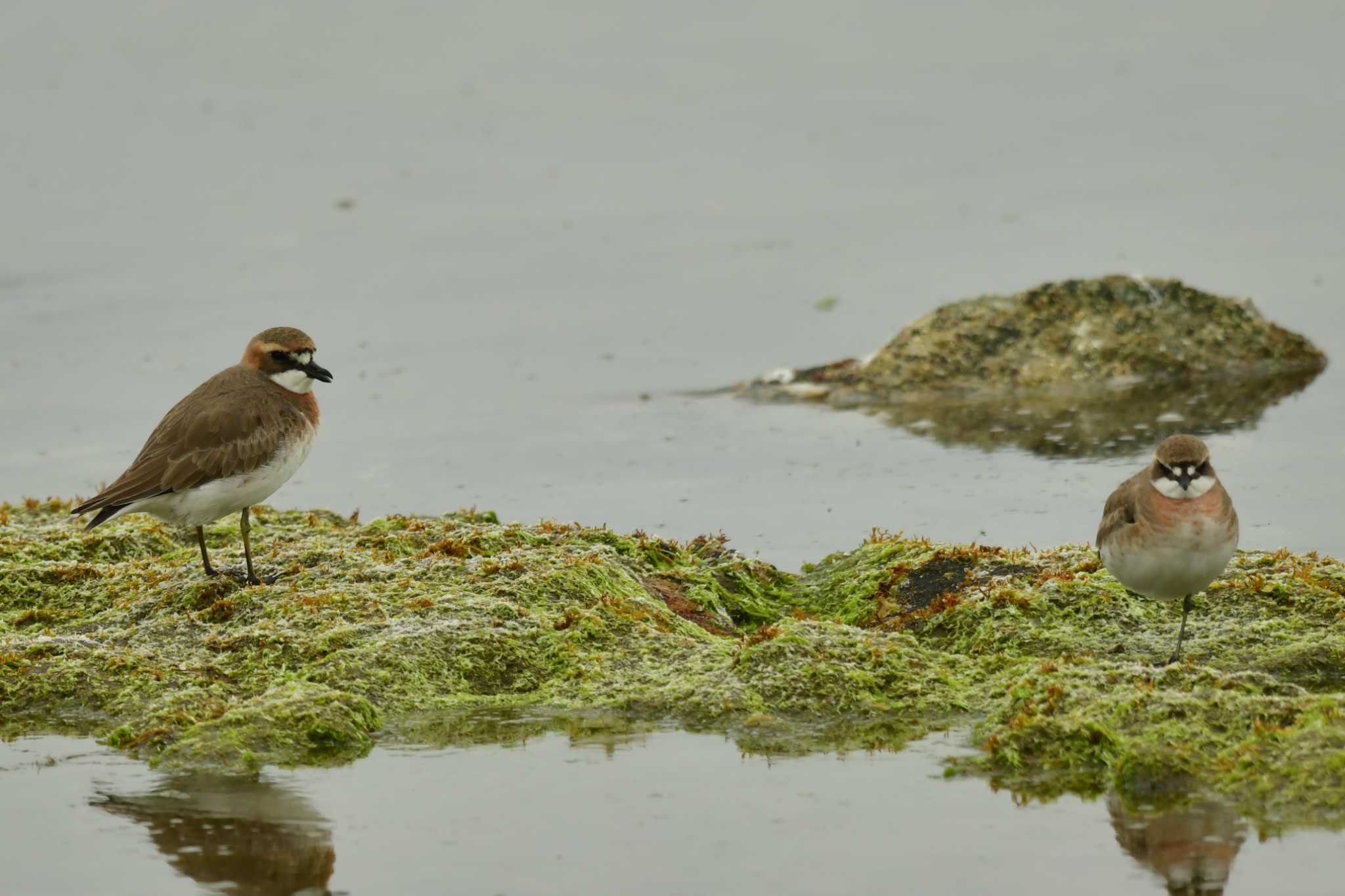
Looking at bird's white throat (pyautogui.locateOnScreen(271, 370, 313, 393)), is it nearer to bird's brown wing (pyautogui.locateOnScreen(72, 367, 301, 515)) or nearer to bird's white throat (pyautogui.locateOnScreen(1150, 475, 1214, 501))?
bird's brown wing (pyautogui.locateOnScreen(72, 367, 301, 515))

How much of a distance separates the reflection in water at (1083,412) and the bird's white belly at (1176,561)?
5.91m

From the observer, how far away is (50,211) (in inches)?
971

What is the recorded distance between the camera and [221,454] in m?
11.0

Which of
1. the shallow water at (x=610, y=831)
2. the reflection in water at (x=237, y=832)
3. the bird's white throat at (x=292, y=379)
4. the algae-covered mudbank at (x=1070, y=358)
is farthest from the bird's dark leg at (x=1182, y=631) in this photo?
the algae-covered mudbank at (x=1070, y=358)

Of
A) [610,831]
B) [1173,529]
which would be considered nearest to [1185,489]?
[1173,529]

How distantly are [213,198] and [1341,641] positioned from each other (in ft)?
63.6

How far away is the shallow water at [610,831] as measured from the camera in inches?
294

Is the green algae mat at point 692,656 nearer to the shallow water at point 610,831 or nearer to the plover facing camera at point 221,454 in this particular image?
the shallow water at point 610,831

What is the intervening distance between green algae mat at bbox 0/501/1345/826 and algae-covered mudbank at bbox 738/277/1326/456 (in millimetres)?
6414

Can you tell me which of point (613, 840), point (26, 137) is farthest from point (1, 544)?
point (26, 137)

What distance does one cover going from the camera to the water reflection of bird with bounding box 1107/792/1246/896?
7324 millimetres

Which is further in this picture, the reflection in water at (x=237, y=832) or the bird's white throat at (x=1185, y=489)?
the bird's white throat at (x=1185, y=489)

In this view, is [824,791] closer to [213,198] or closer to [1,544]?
[1,544]

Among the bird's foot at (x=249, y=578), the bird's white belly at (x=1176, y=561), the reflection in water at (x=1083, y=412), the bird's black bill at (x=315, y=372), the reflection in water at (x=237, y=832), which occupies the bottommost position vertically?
the reflection in water at (x=237, y=832)
